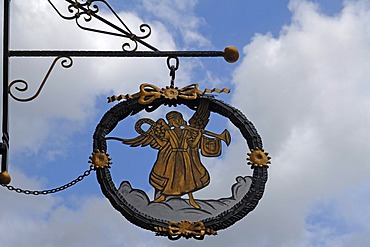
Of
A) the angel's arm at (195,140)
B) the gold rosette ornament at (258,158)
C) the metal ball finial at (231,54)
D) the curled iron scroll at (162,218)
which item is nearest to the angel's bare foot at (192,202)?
the curled iron scroll at (162,218)

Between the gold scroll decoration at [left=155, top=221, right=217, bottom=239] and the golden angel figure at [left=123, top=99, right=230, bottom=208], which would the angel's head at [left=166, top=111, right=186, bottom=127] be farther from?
the gold scroll decoration at [left=155, top=221, right=217, bottom=239]

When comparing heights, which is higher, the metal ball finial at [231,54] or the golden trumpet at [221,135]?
the metal ball finial at [231,54]

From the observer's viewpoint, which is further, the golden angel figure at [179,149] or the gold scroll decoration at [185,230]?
the golden angel figure at [179,149]

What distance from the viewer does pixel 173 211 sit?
17.0 ft

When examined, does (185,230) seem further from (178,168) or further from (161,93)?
(161,93)

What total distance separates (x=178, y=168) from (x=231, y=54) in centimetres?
79

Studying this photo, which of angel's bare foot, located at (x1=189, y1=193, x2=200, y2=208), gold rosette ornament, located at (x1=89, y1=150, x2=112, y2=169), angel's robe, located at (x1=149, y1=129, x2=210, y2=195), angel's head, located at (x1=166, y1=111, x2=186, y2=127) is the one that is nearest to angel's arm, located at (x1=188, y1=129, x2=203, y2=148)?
angel's robe, located at (x1=149, y1=129, x2=210, y2=195)

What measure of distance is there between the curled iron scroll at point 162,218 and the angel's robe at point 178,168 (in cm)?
23

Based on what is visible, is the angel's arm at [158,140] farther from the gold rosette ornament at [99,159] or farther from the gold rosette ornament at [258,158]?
the gold rosette ornament at [258,158]

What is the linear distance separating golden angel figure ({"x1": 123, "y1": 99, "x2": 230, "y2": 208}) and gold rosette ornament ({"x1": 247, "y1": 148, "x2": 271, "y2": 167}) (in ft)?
0.63

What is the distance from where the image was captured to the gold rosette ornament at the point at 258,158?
536cm

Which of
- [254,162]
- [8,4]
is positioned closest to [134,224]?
[254,162]

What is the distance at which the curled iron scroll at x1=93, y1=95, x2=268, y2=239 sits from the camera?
5.11m

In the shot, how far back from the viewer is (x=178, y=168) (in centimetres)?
536
